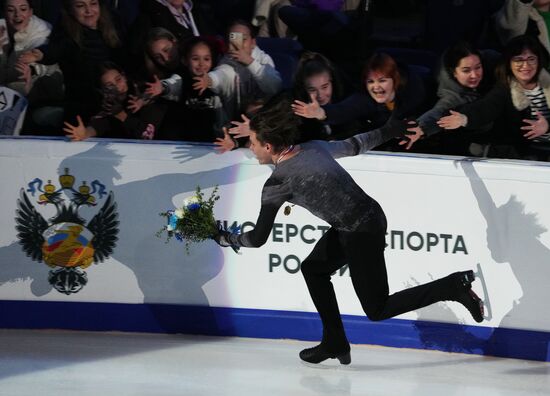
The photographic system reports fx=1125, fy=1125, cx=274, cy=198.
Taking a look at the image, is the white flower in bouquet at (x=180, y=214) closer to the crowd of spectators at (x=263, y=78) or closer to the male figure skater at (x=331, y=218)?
the male figure skater at (x=331, y=218)

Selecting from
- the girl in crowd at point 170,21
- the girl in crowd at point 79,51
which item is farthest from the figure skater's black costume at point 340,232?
the girl in crowd at point 79,51

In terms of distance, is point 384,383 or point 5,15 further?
point 5,15

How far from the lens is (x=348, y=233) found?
5277 millimetres

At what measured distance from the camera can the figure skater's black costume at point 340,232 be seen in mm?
5207

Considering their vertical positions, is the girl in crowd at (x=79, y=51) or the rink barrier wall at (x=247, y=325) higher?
the girl in crowd at (x=79, y=51)

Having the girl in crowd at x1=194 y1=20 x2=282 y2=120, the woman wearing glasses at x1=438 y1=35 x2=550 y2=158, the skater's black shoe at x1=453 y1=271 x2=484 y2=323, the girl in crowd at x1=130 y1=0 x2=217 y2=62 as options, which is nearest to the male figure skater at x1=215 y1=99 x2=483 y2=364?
the skater's black shoe at x1=453 y1=271 x2=484 y2=323

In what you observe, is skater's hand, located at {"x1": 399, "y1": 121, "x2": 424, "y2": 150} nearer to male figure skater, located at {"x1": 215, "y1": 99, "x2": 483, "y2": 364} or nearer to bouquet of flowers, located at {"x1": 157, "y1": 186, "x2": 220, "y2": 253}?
male figure skater, located at {"x1": 215, "y1": 99, "x2": 483, "y2": 364}

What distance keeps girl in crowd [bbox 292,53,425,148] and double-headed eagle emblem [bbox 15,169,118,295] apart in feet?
4.24

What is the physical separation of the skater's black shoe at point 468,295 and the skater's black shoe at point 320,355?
0.64 meters

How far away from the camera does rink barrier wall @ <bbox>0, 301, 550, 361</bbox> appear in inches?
230

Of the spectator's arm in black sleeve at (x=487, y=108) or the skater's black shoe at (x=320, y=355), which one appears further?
the spectator's arm in black sleeve at (x=487, y=108)

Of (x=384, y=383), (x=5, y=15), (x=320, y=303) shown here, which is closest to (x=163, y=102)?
(x=5, y=15)

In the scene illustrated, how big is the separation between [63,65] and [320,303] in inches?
76.7

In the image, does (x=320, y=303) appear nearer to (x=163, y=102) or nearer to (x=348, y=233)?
(x=348, y=233)
